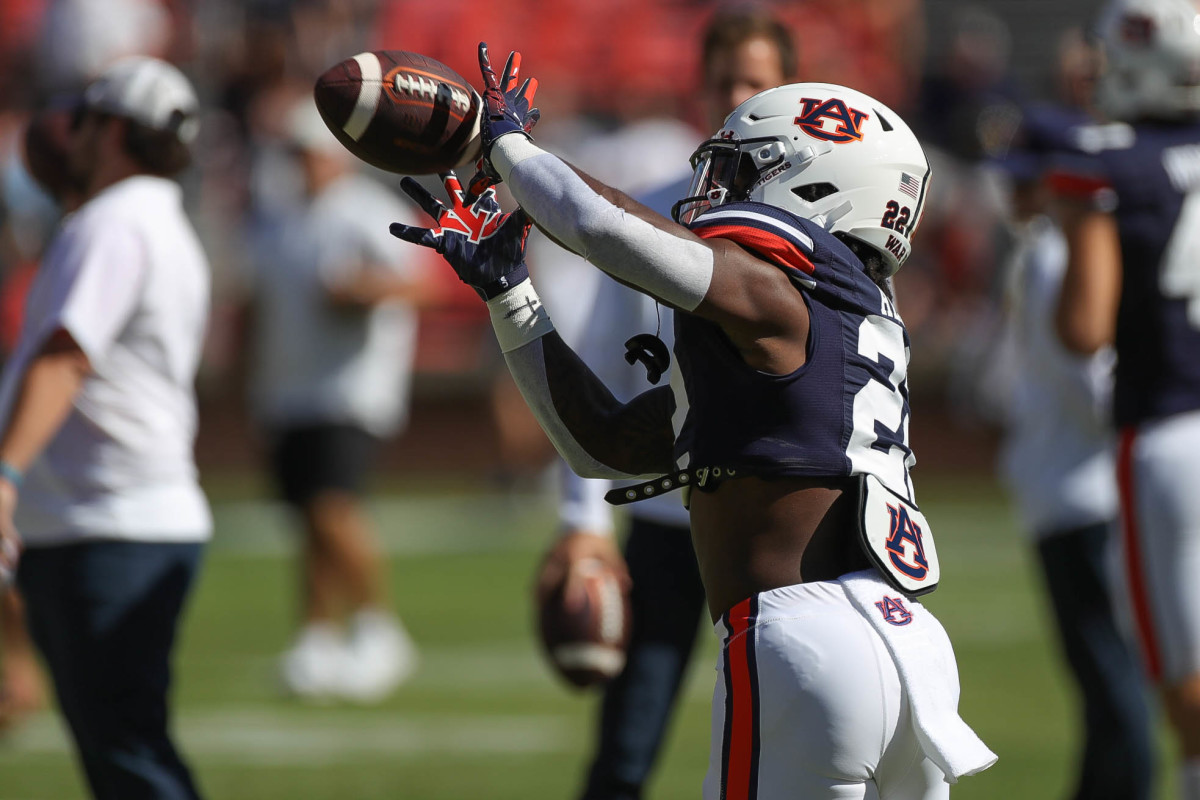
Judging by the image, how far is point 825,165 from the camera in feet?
9.68

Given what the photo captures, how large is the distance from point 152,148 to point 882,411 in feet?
7.12

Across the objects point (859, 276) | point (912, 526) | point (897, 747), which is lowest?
point (897, 747)

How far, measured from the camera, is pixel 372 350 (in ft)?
27.4

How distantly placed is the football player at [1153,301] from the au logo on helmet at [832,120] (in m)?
1.45

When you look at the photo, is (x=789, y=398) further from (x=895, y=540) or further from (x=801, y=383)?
(x=895, y=540)

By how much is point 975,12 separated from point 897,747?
18.8 metres

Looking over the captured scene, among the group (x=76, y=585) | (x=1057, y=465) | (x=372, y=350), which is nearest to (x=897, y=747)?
(x=76, y=585)

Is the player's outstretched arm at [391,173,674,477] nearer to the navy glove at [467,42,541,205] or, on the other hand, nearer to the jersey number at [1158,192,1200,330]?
the navy glove at [467,42,541,205]

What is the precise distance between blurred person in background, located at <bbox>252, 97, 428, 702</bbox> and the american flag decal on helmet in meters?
5.04

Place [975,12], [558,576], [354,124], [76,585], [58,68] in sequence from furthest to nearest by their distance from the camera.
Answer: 1. [975,12]
2. [58,68]
3. [558,576]
4. [76,585]
5. [354,124]

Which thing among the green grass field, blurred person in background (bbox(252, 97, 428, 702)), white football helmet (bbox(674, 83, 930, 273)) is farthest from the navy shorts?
white football helmet (bbox(674, 83, 930, 273))

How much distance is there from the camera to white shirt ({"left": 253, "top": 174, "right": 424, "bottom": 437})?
820 centimetres

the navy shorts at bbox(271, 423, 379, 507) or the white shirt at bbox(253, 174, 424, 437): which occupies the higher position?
the white shirt at bbox(253, 174, 424, 437)

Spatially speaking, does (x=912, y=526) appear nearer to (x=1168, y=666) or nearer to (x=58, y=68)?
(x=1168, y=666)
